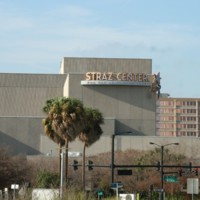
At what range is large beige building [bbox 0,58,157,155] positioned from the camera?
121 meters

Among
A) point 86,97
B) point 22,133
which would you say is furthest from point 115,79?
point 22,133

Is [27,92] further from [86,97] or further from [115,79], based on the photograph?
[115,79]

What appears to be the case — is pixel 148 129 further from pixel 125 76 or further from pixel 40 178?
pixel 40 178

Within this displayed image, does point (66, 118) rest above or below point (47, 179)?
above

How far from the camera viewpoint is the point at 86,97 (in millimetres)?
126000

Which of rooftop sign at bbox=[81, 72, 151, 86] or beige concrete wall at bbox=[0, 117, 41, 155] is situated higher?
rooftop sign at bbox=[81, 72, 151, 86]

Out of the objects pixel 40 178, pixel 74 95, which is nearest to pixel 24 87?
pixel 74 95

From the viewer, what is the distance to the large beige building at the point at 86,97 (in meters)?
121

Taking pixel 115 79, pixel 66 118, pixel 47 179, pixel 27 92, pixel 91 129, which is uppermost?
pixel 115 79

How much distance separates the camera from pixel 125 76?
12700cm

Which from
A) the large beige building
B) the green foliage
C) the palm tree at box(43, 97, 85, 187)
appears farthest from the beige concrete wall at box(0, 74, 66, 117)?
the palm tree at box(43, 97, 85, 187)

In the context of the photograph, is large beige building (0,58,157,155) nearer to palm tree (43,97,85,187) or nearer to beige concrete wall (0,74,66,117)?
beige concrete wall (0,74,66,117)

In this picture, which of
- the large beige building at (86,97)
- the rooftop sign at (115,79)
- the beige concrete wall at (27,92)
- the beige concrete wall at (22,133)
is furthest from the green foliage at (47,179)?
the beige concrete wall at (27,92)

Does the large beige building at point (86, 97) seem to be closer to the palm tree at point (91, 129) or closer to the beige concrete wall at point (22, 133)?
the beige concrete wall at point (22, 133)
